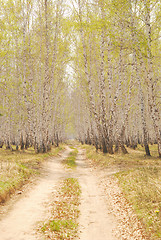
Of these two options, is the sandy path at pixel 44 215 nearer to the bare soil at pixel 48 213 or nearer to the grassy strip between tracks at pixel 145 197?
the bare soil at pixel 48 213

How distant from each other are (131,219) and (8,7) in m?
20.7

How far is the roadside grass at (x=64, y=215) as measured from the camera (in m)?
5.11

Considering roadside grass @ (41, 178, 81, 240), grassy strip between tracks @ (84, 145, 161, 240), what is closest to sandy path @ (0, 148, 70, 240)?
roadside grass @ (41, 178, 81, 240)

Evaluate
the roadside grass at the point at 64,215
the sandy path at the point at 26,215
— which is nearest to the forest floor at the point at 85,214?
the sandy path at the point at 26,215

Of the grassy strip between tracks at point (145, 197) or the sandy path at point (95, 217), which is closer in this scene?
the grassy strip between tracks at point (145, 197)

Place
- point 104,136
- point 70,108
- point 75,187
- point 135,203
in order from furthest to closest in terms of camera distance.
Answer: point 70,108
point 104,136
point 75,187
point 135,203

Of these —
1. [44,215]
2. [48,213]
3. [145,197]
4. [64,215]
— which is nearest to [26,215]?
[44,215]

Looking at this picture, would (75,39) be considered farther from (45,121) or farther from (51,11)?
(45,121)

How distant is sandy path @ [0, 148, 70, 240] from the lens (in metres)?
4.95

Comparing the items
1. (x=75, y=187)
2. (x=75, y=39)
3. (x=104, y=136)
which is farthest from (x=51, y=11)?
(x=75, y=187)

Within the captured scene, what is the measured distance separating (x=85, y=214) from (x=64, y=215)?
0.75m

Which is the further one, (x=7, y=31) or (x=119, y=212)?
(x=7, y=31)

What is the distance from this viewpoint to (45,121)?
22.3 m

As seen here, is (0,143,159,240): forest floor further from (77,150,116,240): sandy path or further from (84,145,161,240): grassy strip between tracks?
(84,145,161,240): grassy strip between tracks
